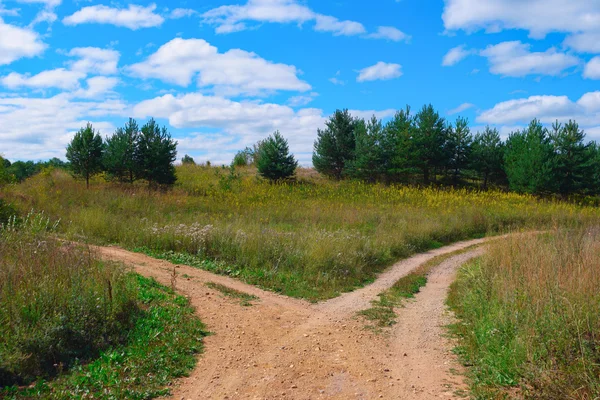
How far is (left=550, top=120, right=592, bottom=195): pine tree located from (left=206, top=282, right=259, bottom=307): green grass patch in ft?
116

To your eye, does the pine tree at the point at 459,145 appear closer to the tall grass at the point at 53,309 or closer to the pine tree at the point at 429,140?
the pine tree at the point at 429,140

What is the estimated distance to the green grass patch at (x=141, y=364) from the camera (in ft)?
15.6

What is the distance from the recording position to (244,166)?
1960 inches

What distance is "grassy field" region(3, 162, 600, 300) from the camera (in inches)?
447

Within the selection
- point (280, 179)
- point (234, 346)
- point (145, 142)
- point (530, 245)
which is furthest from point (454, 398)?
point (280, 179)

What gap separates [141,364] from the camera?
5504 mm

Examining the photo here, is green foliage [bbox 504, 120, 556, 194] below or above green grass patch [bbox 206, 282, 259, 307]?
above

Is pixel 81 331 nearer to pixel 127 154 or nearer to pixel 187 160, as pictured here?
pixel 127 154

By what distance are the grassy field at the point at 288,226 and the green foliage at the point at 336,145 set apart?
1037 cm

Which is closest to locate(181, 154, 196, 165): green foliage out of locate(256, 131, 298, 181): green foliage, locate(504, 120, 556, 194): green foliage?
locate(256, 131, 298, 181): green foliage

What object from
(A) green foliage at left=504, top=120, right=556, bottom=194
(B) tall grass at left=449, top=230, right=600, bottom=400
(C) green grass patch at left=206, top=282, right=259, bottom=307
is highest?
(A) green foliage at left=504, top=120, right=556, bottom=194

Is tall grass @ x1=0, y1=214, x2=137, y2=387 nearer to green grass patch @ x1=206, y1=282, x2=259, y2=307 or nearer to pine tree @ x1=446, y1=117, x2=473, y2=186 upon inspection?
green grass patch @ x1=206, y1=282, x2=259, y2=307

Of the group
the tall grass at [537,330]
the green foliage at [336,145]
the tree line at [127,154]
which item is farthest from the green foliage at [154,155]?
the tall grass at [537,330]

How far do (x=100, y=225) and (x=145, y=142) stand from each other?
17939 mm
